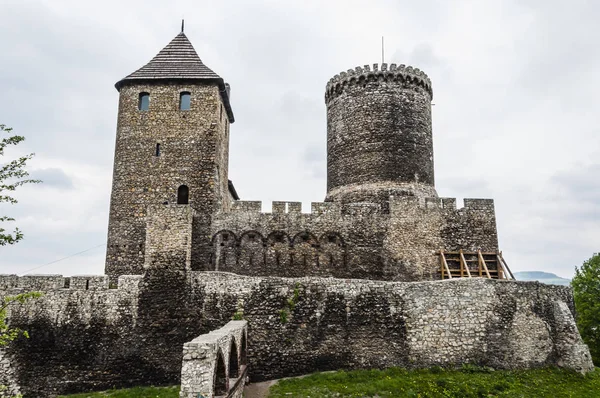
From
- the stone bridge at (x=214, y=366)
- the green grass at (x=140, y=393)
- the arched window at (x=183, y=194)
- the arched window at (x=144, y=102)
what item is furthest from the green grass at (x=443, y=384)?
the arched window at (x=144, y=102)

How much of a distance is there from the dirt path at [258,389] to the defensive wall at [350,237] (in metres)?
5.60

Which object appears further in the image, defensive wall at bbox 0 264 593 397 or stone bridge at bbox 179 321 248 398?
defensive wall at bbox 0 264 593 397

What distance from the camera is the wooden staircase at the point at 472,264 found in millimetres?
19875

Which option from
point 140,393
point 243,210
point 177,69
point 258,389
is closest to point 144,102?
point 177,69

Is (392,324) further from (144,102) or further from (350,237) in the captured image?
(144,102)

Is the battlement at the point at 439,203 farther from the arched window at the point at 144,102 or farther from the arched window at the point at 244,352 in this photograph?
the arched window at the point at 144,102

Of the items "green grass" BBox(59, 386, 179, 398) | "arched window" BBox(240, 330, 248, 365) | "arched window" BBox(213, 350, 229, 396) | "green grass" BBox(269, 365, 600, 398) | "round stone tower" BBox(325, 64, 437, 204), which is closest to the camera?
"arched window" BBox(213, 350, 229, 396)

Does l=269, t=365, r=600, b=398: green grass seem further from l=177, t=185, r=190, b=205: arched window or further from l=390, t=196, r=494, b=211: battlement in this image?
l=177, t=185, r=190, b=205: arched window

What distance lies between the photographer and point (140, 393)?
1505 centimetres

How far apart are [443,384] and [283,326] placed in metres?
5.35

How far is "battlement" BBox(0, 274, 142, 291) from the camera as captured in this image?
1689cm

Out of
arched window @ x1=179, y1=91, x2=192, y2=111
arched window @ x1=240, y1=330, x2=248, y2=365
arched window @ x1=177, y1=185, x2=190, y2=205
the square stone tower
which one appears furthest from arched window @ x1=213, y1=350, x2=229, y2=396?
arched window @ x1=179, y1=91, x2=192, y2=111

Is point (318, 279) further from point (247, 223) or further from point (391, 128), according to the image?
point (391, 128)

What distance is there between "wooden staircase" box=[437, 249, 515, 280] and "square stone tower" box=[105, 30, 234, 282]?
33.1 ft
